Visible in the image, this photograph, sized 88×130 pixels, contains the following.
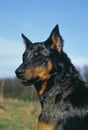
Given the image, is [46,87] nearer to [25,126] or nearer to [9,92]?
[25,126]

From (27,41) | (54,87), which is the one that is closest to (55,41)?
(27,41)

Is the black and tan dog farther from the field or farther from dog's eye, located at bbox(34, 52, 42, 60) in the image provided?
the field

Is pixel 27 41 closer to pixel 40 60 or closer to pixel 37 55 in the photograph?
pixel 37 55

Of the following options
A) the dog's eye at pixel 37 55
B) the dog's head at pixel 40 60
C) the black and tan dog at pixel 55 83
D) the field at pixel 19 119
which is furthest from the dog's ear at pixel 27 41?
the field at pixel 19 119

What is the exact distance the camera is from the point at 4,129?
21.4 metres

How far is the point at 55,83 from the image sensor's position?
1181 cm

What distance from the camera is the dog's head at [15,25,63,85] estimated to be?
1163 cm

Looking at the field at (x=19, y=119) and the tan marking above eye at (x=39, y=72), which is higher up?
the tan marking above eye at (x=39, y=72)

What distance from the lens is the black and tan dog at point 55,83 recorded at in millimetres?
11328

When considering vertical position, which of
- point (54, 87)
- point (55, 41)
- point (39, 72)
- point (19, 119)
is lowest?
point (19, 119)

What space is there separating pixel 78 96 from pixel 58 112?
2.03ft

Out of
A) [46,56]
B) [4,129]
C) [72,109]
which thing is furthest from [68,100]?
[4,129]

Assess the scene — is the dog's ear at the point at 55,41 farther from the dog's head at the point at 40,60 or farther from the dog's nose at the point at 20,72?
the dog's nose at the point at 20,72

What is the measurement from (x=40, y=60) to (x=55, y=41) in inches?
25.7
